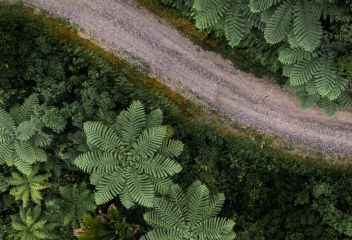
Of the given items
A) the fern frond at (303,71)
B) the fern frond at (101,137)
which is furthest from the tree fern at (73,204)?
the fern frond at (303,71)

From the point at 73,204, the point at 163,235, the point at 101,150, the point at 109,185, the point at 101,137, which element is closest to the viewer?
the point at 101,137

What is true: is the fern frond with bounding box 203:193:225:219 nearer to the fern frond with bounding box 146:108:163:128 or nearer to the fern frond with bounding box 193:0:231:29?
the fern frond with bounding box 146:108:163:128

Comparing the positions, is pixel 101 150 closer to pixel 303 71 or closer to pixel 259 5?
pixel 259 5

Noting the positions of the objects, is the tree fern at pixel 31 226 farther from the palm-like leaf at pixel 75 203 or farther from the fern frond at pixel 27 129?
the fern frond at pixel 27 129

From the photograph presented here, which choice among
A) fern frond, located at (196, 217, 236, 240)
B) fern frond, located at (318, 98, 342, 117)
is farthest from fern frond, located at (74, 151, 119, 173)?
fern frond, located at (318, 98, 342, 117)

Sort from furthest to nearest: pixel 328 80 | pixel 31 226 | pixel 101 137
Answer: pixel 31 226 < pixel 328 80 < pixel 101 137

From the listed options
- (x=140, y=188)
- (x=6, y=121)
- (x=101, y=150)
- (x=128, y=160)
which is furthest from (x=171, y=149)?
(x=6, y=121)

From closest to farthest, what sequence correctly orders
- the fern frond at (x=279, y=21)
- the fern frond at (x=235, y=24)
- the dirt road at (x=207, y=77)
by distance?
1. the fern frond at (x=279, y=21)
2. the fern frond at (x=235, y=24)
3. the dirt road at (x=207, y=77)

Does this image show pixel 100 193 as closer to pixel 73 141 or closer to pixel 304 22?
pixel 73 141
